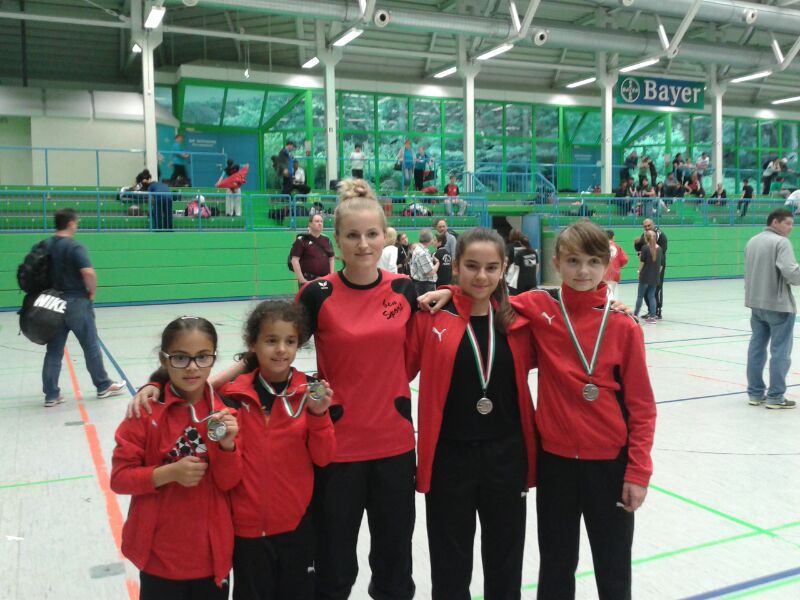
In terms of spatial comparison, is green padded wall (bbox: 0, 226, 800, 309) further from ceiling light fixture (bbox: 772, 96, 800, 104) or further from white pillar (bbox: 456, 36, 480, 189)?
ceiling light fixture (bbox: 772, 96, 800, 104)

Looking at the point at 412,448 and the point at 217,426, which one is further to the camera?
the point at 412,448

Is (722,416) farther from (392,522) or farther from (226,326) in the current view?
(226,326)

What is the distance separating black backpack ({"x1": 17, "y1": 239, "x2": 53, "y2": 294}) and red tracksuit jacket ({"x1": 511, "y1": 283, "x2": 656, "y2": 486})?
540 cm

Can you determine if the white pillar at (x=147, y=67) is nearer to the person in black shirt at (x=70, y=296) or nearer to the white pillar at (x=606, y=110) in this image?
the person in black shirt at (x=70, y=296)

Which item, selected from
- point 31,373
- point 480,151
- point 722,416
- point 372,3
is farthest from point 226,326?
point 480,151

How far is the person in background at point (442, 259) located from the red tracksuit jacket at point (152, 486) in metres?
9.30

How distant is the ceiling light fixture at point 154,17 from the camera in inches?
642

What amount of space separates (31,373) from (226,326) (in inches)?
158

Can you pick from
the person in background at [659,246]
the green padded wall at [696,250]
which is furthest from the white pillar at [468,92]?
the person in background at [659,246]

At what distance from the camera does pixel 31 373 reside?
316 inches

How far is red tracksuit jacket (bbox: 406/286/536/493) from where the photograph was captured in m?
2.45

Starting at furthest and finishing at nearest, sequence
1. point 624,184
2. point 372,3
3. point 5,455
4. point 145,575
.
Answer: point 624,184 < point 372,3 < point 5,455 < point 145,575

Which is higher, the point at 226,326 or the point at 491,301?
the point at 491,301

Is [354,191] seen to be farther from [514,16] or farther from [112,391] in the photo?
[514,16]
